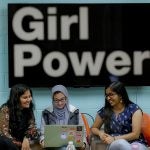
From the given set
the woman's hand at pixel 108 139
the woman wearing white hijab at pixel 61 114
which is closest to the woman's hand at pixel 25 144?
the woman wearing white hijab at pixel 61 114

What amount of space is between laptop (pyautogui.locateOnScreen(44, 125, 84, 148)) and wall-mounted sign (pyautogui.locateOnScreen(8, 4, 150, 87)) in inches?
41.9

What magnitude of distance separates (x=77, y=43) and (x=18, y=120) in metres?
1.16

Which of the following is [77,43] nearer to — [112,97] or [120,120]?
[112,97]

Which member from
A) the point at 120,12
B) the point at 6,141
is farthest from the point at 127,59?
the point at 6,141

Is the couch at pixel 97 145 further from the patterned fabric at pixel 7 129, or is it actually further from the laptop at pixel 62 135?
the patterned fabric at pixel 7 129

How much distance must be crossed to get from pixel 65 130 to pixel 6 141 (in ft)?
2.49

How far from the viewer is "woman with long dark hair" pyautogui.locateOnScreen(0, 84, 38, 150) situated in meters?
4.13

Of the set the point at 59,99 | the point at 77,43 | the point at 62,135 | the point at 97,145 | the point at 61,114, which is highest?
the point at 77,43

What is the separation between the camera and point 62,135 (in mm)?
3949

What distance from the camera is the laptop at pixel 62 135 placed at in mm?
3924

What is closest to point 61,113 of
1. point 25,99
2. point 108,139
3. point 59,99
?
point 59,99

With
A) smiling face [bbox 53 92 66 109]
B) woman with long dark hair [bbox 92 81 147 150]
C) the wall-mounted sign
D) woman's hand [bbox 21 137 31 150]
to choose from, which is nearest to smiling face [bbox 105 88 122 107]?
woman with long dark hair [bbox 92 81 147 150]

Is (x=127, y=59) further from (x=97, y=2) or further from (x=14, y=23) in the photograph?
(x=14, y=23)

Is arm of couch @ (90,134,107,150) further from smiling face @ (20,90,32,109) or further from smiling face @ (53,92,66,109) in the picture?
smiling face @ (20,90,32,109)
